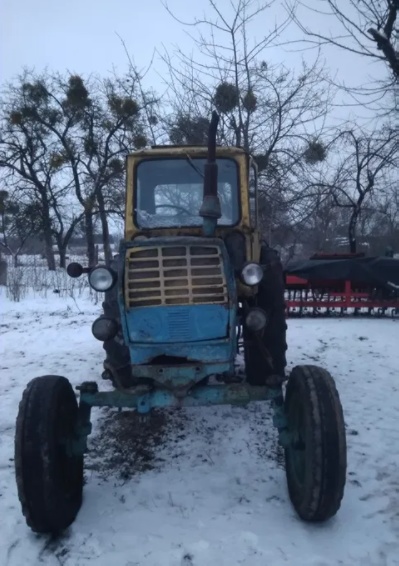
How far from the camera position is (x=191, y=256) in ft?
11.1

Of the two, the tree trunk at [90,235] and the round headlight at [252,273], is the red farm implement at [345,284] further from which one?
the tree trunk at [90,235]

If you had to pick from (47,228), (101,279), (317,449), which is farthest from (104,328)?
(47,228)

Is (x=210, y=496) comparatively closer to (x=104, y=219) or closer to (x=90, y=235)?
(x=104, y=219)

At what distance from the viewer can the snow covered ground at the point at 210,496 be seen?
9.56 ft

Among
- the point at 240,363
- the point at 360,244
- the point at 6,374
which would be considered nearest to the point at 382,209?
the point at 360,244

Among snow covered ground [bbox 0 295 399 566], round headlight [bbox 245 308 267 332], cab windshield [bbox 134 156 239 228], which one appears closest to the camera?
snow covered ground [bbox 0 295 399 566]

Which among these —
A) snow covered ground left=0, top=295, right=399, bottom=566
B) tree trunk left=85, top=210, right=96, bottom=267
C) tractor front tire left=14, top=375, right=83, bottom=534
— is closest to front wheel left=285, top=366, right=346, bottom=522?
snow covered ground left=0, top=295, right=399, bottom=566

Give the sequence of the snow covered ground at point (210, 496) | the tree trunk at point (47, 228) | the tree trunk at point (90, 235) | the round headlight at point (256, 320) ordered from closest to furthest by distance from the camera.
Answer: the snow covered ground at point (210, 496)
the round headlight at point (256, 320)
the tree trunk at point (90, 235)
the tree trunk at point (47, 228)

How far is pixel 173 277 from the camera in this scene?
11.0 ft

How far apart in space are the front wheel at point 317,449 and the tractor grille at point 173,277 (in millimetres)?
786

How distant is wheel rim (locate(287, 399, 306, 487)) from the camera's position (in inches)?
130

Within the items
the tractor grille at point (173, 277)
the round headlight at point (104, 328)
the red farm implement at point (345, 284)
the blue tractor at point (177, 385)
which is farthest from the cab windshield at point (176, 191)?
the red farm implement at point (345, 284)

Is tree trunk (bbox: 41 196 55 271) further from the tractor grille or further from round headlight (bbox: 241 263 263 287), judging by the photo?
round headlight (bbox: 241 263 263 287)

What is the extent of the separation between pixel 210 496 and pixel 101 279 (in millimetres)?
1633
